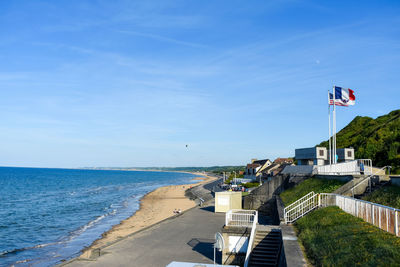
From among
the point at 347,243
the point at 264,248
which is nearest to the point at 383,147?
the point at 264,248

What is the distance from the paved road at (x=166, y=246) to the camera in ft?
57.1

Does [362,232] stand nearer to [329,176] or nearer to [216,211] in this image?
[329,176]

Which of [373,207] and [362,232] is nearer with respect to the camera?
[362,232]

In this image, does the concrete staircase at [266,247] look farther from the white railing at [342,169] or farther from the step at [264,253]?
the white railing at [342,169]

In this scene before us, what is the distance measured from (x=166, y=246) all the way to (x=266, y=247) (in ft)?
21.4

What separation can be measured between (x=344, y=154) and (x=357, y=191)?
18.5 metres

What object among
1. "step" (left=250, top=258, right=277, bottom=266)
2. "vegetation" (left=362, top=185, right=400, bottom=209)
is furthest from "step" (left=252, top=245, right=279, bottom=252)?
"vegetation" (left=362, top=185, right=400, bottom=209)

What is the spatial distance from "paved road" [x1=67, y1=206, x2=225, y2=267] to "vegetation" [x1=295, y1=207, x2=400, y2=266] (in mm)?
6676

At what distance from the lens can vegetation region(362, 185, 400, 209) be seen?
14.3m

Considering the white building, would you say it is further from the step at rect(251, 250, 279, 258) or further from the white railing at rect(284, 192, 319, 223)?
the step at rect(251, 250, 279, 258)

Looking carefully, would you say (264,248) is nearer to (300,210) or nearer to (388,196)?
(300,210)

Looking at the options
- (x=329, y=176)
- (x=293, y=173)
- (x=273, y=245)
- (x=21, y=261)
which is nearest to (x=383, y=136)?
(x=293, y=173)

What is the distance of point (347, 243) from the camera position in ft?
34.4

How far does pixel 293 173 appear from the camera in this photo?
33.3m
